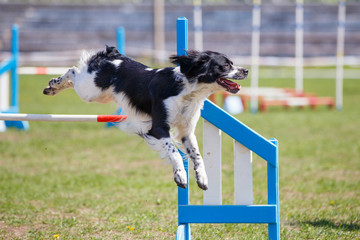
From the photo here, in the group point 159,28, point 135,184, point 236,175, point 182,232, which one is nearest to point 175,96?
point 236,175

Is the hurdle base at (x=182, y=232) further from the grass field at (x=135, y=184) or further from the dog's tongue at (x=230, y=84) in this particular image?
the dog's tongue at (x=230, y=84)

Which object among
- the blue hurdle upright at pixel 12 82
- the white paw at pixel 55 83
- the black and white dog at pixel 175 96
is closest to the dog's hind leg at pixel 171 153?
the black and white dog at pixel 175 96

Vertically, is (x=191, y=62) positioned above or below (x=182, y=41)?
below

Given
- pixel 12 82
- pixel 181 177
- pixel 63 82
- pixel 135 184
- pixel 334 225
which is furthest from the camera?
pixel 12 82

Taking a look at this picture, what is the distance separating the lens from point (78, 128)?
10.4 meters

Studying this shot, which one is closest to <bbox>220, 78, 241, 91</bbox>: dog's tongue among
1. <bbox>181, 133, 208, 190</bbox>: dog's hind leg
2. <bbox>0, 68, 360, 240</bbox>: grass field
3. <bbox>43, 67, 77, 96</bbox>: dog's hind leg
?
<bbox>181, 133, 208, 190</bbox>: dog's hind leg

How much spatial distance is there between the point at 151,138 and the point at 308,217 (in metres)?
2.25

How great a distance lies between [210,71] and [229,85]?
0.55 ft

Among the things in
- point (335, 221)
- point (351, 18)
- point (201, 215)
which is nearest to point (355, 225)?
point (335, 221)

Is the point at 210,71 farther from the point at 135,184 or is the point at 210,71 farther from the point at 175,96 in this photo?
→ the point at 135,184

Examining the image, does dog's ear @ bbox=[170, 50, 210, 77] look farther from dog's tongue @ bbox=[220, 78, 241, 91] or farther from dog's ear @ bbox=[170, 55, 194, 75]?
dog's tongue @ bbox=[220, 78, 241, 91]

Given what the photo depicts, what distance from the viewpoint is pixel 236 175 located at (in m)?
3.68

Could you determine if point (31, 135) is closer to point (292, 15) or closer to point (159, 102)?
point (159, 102)

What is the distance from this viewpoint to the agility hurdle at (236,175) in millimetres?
3549
